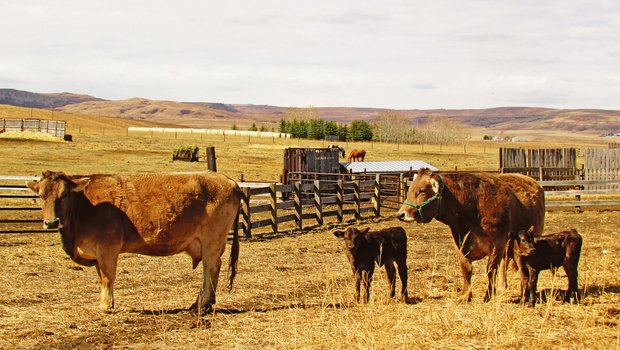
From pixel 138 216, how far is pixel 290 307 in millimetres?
2298

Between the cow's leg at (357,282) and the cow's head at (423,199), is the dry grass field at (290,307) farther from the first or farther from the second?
the cow's head at (423,199)

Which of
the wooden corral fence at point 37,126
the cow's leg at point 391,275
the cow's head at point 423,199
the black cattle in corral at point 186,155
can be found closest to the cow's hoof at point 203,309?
the cow's leg at point 391,275

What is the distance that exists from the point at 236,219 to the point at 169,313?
1596mm

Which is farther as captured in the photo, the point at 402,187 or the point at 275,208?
the point at 402,187

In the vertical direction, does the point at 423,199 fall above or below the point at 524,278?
above

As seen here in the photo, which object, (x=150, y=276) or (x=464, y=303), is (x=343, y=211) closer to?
(x=150, y=276)

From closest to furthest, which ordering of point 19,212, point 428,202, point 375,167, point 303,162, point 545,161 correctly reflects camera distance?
point 428,202, point 19,212, point 303,162, point 545,161, point 375,167

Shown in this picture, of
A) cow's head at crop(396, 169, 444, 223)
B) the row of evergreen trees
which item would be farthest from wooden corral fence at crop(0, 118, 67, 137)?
cow's head at crop(396, 169, 444, 223)

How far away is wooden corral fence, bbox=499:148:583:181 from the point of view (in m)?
32.4

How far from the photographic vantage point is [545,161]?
3344 centimetres

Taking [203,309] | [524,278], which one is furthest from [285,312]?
[524,278]

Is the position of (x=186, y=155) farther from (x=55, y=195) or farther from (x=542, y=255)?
(x=542, y=255)

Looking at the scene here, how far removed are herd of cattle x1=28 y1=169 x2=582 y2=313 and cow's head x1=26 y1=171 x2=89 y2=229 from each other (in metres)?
0.01

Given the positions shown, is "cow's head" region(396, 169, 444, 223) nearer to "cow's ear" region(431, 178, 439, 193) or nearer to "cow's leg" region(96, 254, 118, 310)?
"cow's ear" region(431, 178, 439, 193)
